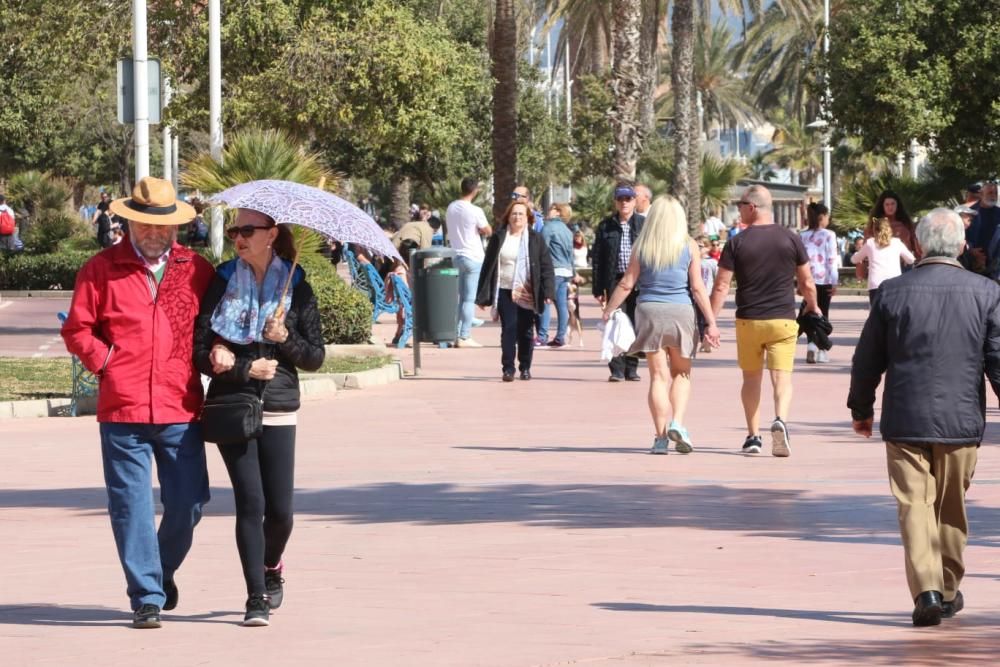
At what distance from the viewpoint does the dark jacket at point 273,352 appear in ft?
23.2

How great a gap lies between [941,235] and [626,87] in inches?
1094

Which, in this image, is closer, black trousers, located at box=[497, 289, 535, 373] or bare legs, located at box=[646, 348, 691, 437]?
bare legs, located at box=[646, 348, 691, 437]

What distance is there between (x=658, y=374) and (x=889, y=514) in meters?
2.99

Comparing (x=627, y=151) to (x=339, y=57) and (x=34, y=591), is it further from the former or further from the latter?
(x=34, y=591)

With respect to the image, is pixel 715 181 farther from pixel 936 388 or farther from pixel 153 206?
pixel 153 206

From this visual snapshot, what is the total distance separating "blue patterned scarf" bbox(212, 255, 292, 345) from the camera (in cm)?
710

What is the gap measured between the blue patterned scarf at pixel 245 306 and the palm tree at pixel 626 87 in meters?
27.3

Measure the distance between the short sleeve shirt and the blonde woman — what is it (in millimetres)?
263

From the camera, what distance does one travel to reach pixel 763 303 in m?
12.9

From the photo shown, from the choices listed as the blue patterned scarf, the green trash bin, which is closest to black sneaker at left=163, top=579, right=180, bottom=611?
the blue patterned scarf

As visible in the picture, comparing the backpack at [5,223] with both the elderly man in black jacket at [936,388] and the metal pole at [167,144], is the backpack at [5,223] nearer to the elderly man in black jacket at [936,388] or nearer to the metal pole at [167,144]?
the metal pole at [167,144]

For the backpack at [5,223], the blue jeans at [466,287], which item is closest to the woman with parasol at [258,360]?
the blue jeans at [466,287]

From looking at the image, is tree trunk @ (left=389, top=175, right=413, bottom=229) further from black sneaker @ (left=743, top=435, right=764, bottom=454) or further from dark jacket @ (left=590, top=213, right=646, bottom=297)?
black sneaker @ (left=743, top=435, right=764, bottom=454)

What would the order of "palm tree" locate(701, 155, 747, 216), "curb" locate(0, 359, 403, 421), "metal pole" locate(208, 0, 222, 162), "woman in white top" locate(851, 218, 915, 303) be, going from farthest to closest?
"palm tree" locate(701, 155, 747, 216) → "metal pole" locate(208, 0, 222, 162) → "woman in white top" locate(851, 218, 915, 303) → "curb" locate(0, 359, 403, 421)
